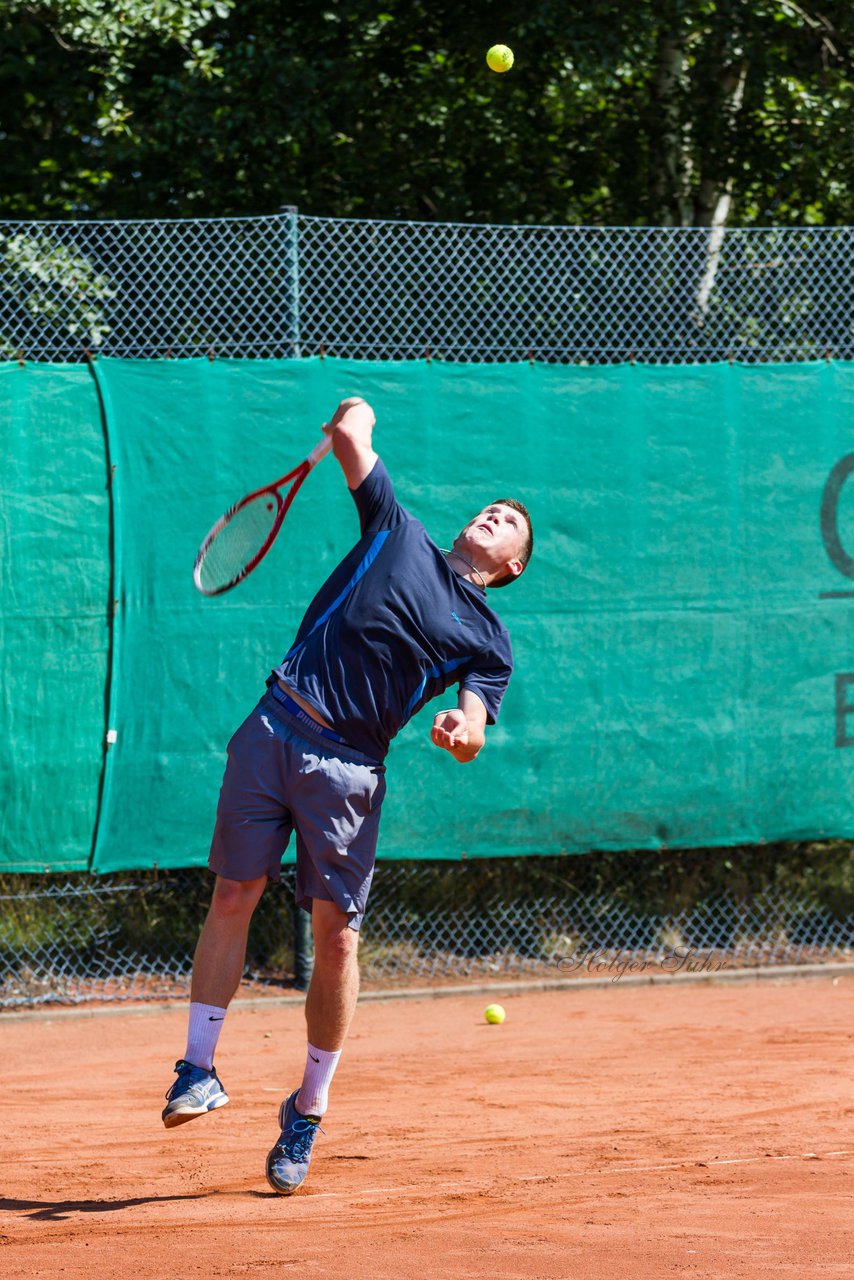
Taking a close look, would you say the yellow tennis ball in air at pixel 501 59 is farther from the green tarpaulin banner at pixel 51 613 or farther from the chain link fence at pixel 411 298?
the green tarpaulin banner at pixel 51 613

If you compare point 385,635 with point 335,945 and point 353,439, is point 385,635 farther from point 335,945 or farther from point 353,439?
point 335,945

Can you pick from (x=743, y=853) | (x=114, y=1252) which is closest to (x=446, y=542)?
(x=743, y=853)

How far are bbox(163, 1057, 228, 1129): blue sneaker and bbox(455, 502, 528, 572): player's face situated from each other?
4.83ft

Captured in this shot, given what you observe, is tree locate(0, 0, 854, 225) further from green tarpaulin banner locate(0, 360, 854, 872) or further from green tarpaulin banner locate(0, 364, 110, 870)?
green tarpaulin banner locate(0, 364, 110, 870)

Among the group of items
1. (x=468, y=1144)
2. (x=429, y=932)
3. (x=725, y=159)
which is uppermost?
(x=725, y=159)

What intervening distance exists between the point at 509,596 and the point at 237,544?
2.49 meters

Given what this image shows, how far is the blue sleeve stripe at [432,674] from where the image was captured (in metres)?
3.98

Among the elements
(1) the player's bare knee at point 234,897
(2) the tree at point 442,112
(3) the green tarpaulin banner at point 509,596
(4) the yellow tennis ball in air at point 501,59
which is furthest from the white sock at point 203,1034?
(2) the tree at point 442,112

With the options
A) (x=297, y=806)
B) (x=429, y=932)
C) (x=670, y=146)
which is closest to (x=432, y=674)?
(x=297, y=806)

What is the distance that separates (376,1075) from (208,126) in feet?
18.1

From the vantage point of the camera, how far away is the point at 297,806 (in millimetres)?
3846

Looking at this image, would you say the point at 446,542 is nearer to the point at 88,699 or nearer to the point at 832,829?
the point at 88,699

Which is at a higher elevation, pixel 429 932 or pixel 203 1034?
pixel 203 1034

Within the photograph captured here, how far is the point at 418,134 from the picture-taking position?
31.8ft
